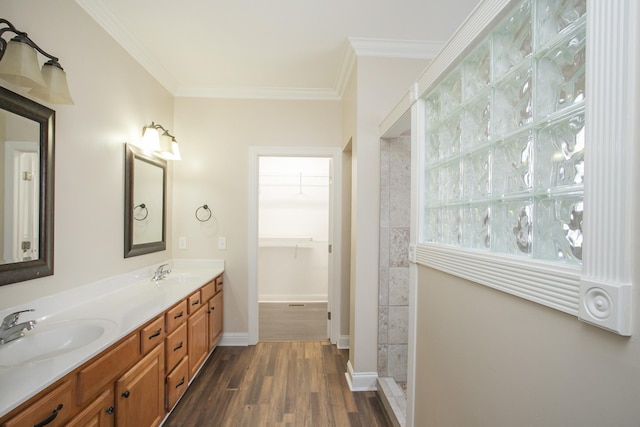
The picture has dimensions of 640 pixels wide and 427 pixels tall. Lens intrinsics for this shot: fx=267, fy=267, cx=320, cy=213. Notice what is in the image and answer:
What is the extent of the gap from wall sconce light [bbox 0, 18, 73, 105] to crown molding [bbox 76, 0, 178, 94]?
64cm

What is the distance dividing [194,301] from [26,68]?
166 centimetres

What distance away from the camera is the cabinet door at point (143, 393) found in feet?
4.25

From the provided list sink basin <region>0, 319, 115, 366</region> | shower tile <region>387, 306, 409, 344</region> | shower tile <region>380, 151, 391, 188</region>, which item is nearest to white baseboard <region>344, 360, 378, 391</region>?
shower tile <region>387, 306, 409, 344</region>

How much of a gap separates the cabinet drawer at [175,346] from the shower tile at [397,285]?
1575mm

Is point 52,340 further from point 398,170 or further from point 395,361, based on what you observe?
point 398,170

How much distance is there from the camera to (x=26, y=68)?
1176mm

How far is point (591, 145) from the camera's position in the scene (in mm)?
562

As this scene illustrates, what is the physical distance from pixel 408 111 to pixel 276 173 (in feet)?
9.93

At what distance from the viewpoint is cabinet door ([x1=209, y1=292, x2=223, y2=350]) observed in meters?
2.49

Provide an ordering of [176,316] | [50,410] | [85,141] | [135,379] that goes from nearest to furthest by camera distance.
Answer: [50,410], [135,379], [85,141], [176,316]

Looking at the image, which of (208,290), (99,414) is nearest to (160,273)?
(208,290)

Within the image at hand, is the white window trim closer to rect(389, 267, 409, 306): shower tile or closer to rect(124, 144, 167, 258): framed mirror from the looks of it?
rect(389, 267, 409, 306): shower tile

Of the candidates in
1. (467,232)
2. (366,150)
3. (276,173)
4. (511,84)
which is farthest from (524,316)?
(276,173)

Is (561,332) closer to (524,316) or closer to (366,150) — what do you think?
(524,316)
